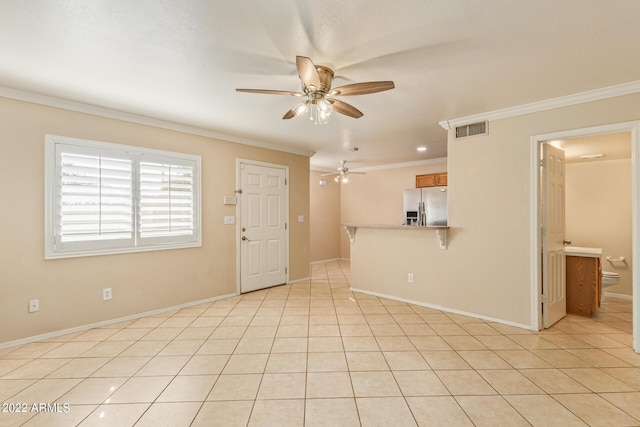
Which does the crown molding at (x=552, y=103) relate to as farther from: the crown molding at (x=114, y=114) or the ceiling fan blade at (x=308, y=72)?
the crown molding at (x=114, y=114)

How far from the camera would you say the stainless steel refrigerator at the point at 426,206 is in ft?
19.1

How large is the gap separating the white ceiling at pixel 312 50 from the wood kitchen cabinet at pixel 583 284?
Result: 7.04ft

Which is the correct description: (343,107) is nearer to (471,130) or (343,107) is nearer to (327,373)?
(471,130)

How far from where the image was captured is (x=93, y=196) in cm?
325

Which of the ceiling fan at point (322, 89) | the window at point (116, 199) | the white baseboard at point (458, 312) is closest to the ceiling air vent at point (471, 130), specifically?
the ceiling fan at point (322, 89)

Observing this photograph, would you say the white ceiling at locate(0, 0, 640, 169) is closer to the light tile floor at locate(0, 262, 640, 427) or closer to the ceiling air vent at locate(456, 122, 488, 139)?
the ceiling air vent at locate(456, 122, 488, 139)

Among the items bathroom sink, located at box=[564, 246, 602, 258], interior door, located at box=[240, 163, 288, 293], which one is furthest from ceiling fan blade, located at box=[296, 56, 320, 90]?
bathroom sink, located at box=[564, 246, 602, 258]

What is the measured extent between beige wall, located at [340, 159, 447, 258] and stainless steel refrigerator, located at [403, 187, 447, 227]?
0.62m

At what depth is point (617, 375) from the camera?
2.29 meters

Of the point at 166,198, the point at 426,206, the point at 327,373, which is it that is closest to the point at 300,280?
the point at 166,198

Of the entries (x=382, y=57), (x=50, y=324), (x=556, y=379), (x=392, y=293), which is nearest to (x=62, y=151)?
(x=50, y=324)

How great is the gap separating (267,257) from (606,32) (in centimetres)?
456

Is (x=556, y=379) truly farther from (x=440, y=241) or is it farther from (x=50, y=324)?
(x=50, y=324)

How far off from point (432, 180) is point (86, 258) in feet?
19.2
